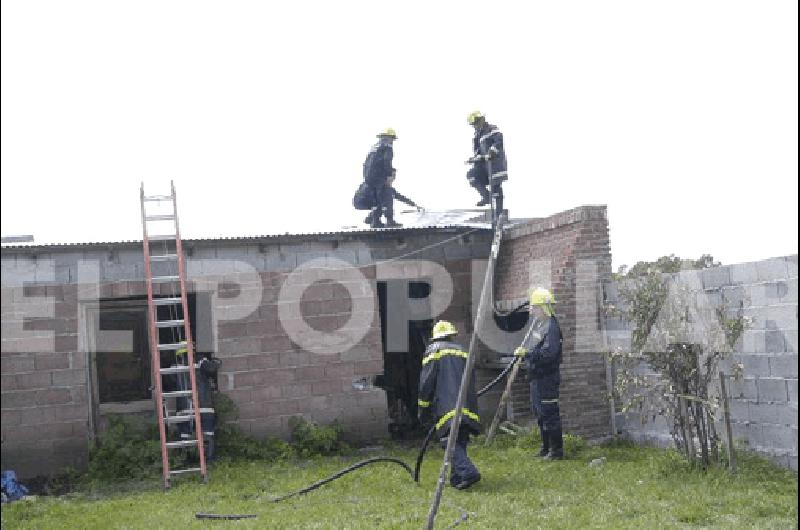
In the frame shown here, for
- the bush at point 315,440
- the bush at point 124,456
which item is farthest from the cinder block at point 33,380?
the bush at point 315,440

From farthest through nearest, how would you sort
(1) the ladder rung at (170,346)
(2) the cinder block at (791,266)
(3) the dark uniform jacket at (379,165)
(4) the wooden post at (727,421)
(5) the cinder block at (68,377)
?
(3) the dark uniform jacket at (379,165) → (5) the cinder block at (68,377) → (1) the ladder rung at (170,346) → (4) the wooden post at (727,421) → (2) the cinder block at (791,266)

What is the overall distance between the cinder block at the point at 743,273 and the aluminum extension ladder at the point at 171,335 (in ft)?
18.4

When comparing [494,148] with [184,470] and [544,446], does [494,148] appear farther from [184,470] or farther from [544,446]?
[184,470]

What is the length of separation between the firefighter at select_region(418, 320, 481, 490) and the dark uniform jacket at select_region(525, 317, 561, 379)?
3.01 feet

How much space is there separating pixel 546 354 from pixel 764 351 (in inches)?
85.9

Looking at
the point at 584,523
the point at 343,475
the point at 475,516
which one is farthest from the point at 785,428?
the point at 343,475

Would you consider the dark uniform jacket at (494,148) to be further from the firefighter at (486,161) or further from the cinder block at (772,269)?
the cinder block at (772,269)

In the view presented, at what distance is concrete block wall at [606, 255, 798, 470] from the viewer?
25.2 feet

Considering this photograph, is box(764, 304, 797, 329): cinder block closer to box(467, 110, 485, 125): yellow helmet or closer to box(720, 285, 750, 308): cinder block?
box(720, 285, 750, 308): cinder block

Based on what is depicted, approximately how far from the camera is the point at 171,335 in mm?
11578

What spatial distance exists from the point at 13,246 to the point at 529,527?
22.7 feet

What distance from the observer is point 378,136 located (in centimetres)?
1269

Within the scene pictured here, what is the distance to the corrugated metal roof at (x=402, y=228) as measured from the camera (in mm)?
10422

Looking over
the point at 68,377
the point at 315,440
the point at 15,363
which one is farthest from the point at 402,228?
the point at 15,363
